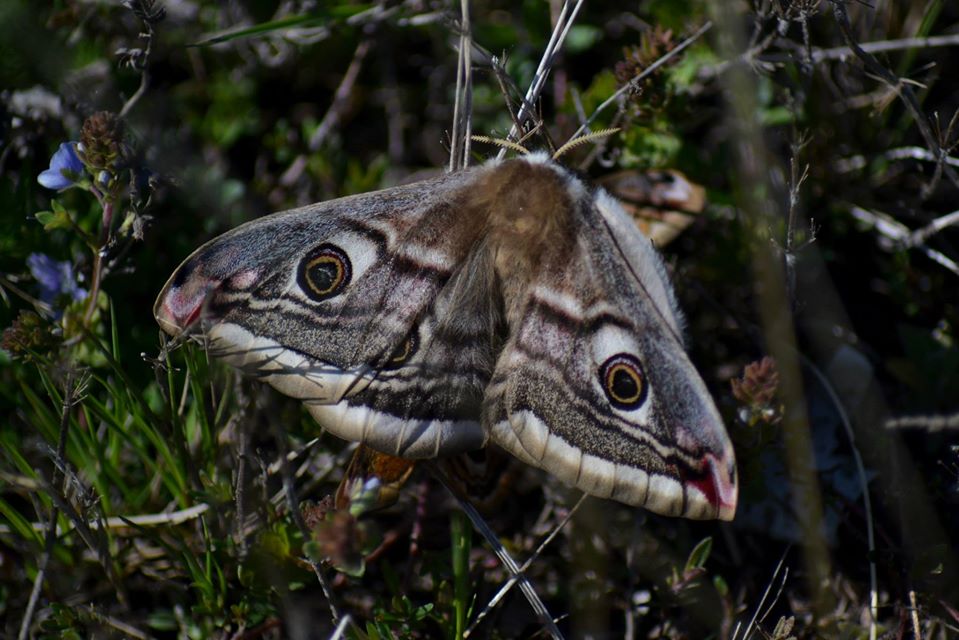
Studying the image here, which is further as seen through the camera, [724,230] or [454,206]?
[724,230]

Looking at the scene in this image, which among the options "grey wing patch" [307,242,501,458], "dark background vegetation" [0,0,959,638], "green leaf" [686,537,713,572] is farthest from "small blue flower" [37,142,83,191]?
"green leaf" [686,537,713,572]

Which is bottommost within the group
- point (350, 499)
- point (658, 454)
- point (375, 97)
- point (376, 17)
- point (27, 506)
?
point (27, 506)

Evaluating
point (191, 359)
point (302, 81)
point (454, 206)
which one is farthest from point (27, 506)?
point (302, 81)

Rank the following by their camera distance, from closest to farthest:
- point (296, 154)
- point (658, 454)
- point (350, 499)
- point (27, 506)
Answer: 1. point (658, 454)
2. point (350, 499)
3. point (27, 506)
4. point (296, 154)

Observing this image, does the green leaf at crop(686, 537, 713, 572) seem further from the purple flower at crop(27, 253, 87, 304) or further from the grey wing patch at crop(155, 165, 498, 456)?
the purple flower at crop(27, 253, 87, 304)

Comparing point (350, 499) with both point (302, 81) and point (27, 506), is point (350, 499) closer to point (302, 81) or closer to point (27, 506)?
point (27, 506)

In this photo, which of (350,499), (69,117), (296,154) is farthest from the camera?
(296,154)
